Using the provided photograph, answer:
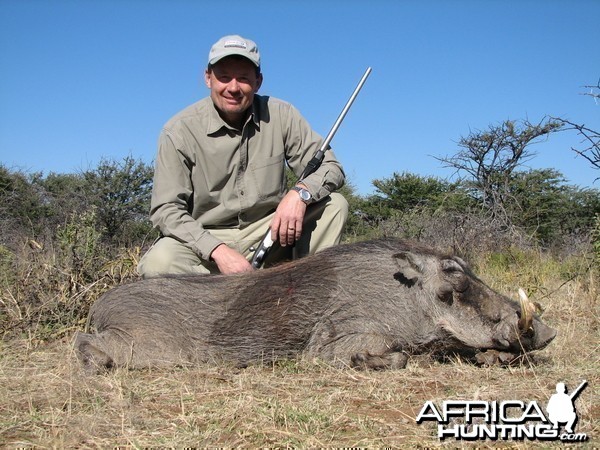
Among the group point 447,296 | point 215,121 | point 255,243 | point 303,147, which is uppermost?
point 215,121

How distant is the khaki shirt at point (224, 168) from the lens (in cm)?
465

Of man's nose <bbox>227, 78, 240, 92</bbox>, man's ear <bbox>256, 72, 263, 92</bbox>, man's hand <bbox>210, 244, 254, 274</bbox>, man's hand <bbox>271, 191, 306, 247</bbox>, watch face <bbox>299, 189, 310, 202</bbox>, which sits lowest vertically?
man's hand <bbox>210, 244, 254, 274</bbox>

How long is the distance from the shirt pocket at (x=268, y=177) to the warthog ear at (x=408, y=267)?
1.44 m

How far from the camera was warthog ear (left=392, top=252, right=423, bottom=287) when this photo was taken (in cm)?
375

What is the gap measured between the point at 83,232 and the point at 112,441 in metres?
3.32

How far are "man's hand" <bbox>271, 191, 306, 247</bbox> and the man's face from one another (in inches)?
32.0

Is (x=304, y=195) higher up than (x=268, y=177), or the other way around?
(x=268, y=177)

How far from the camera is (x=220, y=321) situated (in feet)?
12.0

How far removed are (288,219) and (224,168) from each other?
0.76 metres

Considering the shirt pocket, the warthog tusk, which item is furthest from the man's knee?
the warthog tusk

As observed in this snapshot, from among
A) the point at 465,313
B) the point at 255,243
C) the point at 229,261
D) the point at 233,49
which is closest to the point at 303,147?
the point at 255,243

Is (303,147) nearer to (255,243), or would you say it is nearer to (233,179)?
(233,179)

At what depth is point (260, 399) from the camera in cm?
287

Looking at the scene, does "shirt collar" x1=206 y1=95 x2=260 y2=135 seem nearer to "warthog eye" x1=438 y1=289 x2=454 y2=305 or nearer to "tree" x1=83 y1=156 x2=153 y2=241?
"warthog eye" x1=438 y1=289 x2=454 y2=305
